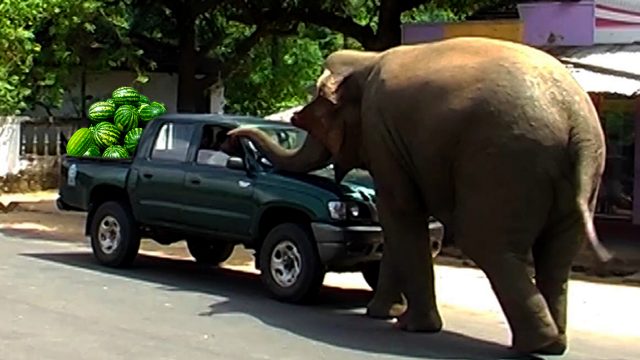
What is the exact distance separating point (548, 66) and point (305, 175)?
3.19m

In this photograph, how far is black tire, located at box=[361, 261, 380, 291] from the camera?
1197 cm

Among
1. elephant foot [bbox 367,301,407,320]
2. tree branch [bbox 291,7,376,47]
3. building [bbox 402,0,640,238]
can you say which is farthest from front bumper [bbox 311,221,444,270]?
tree branch [bbox 291,7,376,47]

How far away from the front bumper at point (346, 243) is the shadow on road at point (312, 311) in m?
0.55

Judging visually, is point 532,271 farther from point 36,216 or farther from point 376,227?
point 36,216

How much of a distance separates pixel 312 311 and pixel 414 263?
1474 millimetres

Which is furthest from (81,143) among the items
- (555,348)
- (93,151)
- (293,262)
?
(555,348)

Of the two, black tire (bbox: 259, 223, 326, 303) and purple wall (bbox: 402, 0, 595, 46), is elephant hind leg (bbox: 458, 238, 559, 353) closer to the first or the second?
black tire (bbox: 259, 223, 326, 303)

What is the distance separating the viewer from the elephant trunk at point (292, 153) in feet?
37.2

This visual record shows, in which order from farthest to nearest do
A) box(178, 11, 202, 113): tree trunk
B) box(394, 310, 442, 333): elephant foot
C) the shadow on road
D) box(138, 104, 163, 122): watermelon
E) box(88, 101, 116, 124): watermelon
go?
box(178, 11, 202, 113): tree trunk
box(138, 104, 163, 122): watermelon
box(88, 101, 116, 124): watermelon
box(394, 310, 442, 333): elephant foot
the shadow on road

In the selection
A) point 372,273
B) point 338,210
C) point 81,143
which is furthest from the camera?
point 81,143

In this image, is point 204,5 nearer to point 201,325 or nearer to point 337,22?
point 337,22

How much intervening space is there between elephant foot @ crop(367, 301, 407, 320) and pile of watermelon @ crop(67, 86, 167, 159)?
26.3 ft

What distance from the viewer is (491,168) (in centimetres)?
912

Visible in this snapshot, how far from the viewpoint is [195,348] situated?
909cm
